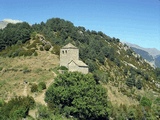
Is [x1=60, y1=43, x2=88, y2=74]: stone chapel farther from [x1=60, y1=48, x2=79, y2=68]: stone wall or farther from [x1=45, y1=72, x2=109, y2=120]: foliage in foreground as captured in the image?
[x1=45, y1=72, x2=109, y2=120]: foliage in foreground

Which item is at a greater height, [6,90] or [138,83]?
[6,90]

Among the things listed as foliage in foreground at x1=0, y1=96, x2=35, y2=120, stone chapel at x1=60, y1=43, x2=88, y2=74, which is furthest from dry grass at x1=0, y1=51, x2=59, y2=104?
foliage in foreground at x1=0, y1=96, x2=35, y2=120

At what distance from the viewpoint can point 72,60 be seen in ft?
216

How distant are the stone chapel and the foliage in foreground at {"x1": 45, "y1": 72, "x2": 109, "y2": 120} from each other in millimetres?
9219

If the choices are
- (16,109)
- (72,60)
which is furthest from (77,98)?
(72,60)

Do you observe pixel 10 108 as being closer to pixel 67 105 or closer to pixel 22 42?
pixel 67 105

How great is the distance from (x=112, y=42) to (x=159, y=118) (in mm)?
121273

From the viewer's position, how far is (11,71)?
71.9 m

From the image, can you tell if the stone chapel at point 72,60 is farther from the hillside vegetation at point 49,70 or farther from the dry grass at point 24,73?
the dry grass at point 24,73

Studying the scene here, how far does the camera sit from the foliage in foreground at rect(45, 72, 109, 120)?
5112 cm

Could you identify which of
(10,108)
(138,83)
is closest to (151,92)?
(138,83)

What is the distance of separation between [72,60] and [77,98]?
1588 cm

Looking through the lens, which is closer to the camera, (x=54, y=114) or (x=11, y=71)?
(x=54, y=114)

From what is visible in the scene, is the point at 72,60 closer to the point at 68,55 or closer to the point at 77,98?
the point at 68,55
